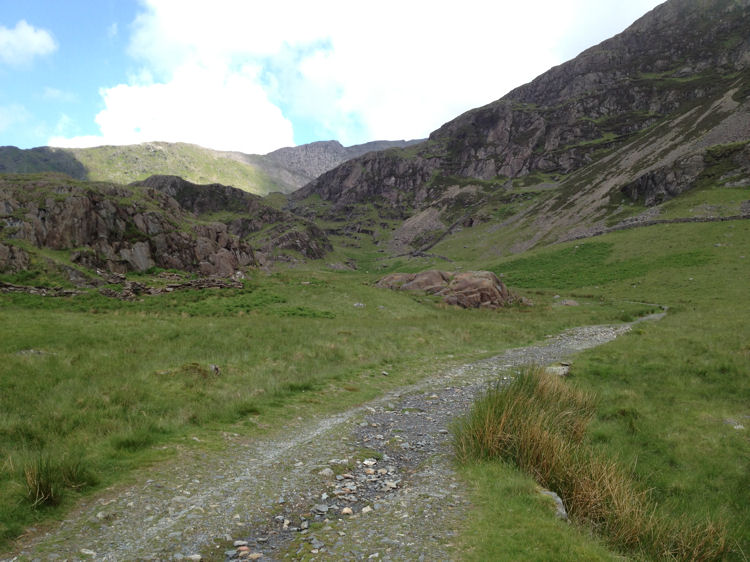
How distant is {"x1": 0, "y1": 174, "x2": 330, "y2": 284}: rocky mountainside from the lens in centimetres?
4098

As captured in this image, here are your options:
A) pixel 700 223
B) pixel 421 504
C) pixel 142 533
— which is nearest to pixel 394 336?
pixel 421 504

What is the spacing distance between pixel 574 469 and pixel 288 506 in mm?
6456

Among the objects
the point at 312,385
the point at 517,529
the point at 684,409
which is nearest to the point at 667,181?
the point at 684,409

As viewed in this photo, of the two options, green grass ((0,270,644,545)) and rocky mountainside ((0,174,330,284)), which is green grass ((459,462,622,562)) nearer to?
green grass ((0,270,644,545))

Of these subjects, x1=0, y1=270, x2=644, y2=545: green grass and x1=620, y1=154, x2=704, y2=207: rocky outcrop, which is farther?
x1=620, y1=154, x2=704, y2=207: rocky outcrop

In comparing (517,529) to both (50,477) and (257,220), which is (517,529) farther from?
(257,220)

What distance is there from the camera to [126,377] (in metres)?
14.7

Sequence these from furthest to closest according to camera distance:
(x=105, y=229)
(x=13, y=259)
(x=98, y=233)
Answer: (x=105, y=229), (x=98, y=233), (x=13, y=259)

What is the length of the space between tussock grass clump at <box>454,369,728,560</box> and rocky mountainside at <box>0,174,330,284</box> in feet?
150

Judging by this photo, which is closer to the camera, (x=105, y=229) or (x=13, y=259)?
(x=13, y=259)

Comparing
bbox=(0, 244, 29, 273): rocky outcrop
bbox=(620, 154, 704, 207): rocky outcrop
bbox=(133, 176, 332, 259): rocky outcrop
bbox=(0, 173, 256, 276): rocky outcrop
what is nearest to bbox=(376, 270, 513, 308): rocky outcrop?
bbox=(0, 173, 256, 276): rocky outcrop

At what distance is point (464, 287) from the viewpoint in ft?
168

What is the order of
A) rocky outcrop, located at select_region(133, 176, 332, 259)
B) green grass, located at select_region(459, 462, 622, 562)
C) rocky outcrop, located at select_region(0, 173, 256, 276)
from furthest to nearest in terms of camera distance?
rocky outcrop, located at select_region(133, 176, 332, 259)
rocky outcrop, located at select_region(0, 173, 256, 276)
green grass, located at select_region(459, 462, 622, 562)

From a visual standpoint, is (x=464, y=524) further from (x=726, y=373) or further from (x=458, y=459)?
(x=726, y=373)
